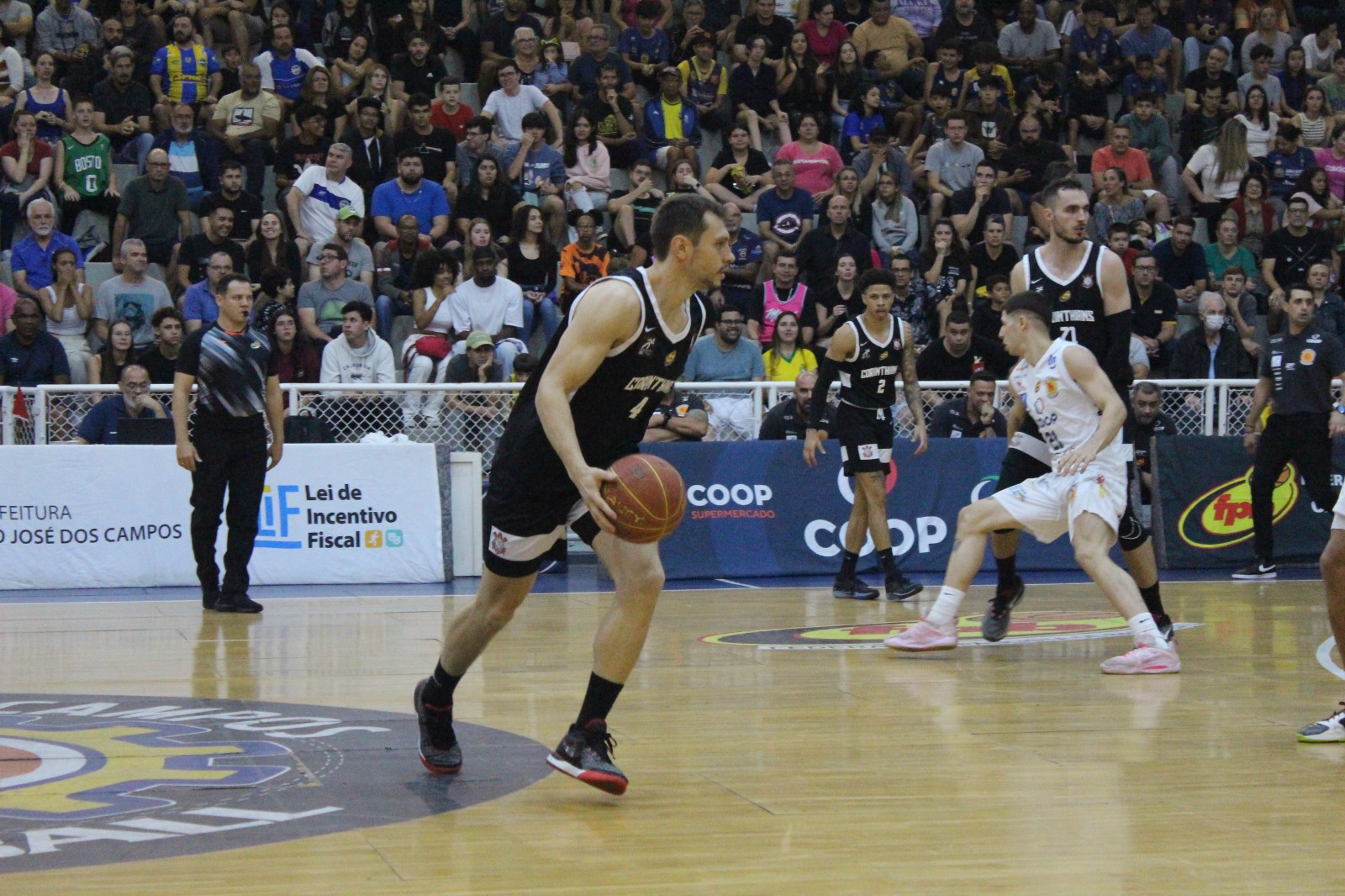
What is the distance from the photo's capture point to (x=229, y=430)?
10133mm

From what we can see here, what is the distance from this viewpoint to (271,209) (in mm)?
16250

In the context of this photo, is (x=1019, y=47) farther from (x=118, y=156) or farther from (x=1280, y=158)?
(x=118, y=156)

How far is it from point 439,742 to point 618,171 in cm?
1282

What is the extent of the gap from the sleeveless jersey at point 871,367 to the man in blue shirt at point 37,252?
7464mm

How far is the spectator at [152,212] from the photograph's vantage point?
49.9 feet

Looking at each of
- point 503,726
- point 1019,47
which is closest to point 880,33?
point 1019,47

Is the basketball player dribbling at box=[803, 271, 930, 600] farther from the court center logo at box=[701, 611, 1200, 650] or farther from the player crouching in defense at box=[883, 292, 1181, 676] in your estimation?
the player crouching in defense at box=[883, 292, 1181, 676]

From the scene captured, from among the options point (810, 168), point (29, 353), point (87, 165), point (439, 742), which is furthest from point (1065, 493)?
point (87, 165)

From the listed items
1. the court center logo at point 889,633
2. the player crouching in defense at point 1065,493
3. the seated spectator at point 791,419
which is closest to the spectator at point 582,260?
the seated spectator at point 791,419

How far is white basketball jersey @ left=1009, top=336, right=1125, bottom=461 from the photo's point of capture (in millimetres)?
7742

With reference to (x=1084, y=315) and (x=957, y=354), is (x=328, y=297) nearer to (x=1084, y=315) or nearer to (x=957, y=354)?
(x=957, y=354)

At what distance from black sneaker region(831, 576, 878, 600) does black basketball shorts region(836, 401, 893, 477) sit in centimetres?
76

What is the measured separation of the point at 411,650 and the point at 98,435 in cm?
526

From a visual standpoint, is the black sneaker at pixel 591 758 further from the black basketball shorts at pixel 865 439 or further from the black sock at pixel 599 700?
the black basketball shorts at pixel 865 439
